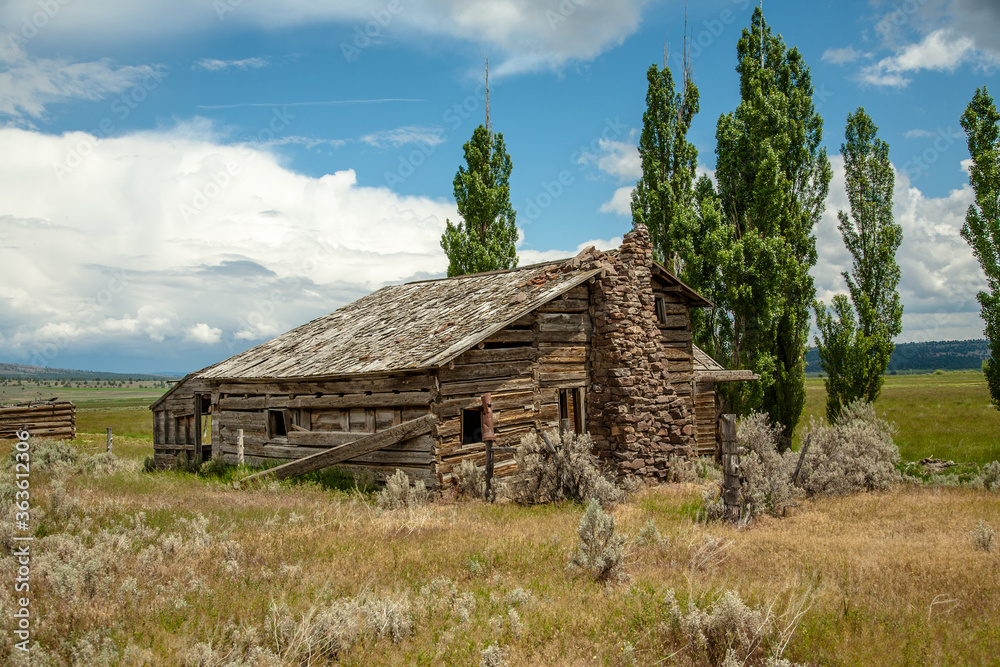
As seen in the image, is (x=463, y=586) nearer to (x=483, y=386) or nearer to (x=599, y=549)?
(x=599, y=549)

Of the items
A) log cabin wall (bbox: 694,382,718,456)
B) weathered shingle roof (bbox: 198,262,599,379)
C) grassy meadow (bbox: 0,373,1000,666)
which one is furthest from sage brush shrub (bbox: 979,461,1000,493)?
weathered shingle roof (bbox: 198,262,599,379)

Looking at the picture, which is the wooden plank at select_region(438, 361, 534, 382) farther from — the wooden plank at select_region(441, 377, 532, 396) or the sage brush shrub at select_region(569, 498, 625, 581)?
the sage brush shrub at select_region(569, 498, 625, 581)

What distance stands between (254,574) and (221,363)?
15.1 metres

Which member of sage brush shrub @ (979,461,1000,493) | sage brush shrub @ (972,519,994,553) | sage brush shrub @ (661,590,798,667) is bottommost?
sage brush shrub @ (979,461,1000,493)

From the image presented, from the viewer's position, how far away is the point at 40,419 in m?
31.0

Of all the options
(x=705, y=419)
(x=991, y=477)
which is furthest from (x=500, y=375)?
(x=991, y=477)

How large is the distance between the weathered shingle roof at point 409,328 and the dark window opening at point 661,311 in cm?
302

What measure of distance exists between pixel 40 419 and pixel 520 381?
28825 millimetres

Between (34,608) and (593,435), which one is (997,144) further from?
(34,608)

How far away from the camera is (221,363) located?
20203mm

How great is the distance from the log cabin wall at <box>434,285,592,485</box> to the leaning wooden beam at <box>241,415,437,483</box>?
43cm

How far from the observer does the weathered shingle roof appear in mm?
13148

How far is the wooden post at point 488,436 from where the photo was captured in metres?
11.8

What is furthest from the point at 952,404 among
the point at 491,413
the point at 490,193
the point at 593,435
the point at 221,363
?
the point at 221,363
